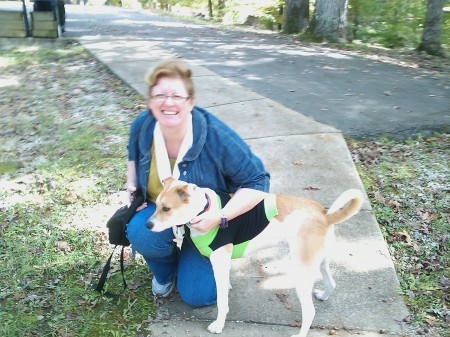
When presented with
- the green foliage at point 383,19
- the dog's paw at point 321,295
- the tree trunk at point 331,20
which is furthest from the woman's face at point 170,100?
the green foliage at point 383,19

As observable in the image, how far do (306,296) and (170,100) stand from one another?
4.46 feet

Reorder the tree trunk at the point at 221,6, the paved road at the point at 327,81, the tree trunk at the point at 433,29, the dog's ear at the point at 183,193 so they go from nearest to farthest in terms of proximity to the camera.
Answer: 1. the dog's ear at the point at 183,193
2. the paved road at the point at 327,81
3. the tree trunk at the point at 433,29
4. the tree trunk at the point at 221,6

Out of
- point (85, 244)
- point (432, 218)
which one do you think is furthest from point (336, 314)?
point (85, 244)

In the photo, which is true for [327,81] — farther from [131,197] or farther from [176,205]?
[176,205]

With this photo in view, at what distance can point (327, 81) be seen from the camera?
8188mm

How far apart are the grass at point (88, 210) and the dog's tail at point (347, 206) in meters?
0.90

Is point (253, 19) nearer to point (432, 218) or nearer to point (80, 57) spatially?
point (80, 57)

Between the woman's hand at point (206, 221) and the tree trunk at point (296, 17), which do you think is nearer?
the woman's hand at point (206, 221)

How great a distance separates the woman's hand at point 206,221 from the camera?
8.98 feet

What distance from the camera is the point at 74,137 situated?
614cm

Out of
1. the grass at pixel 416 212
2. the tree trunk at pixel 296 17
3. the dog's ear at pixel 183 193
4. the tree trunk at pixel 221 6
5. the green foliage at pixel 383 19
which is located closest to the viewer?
the dog's ear at pixel 183 193

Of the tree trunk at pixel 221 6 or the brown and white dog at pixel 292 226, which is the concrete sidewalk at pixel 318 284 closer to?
the brown and white dog at pixel 292 226

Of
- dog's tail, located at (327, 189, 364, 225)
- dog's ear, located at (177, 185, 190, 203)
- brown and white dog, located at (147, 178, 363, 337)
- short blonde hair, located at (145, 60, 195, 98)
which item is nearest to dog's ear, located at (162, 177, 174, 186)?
brown and white dog, located at (147, 178, 363, 337)

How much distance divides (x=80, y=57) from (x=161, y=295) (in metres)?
6.82
